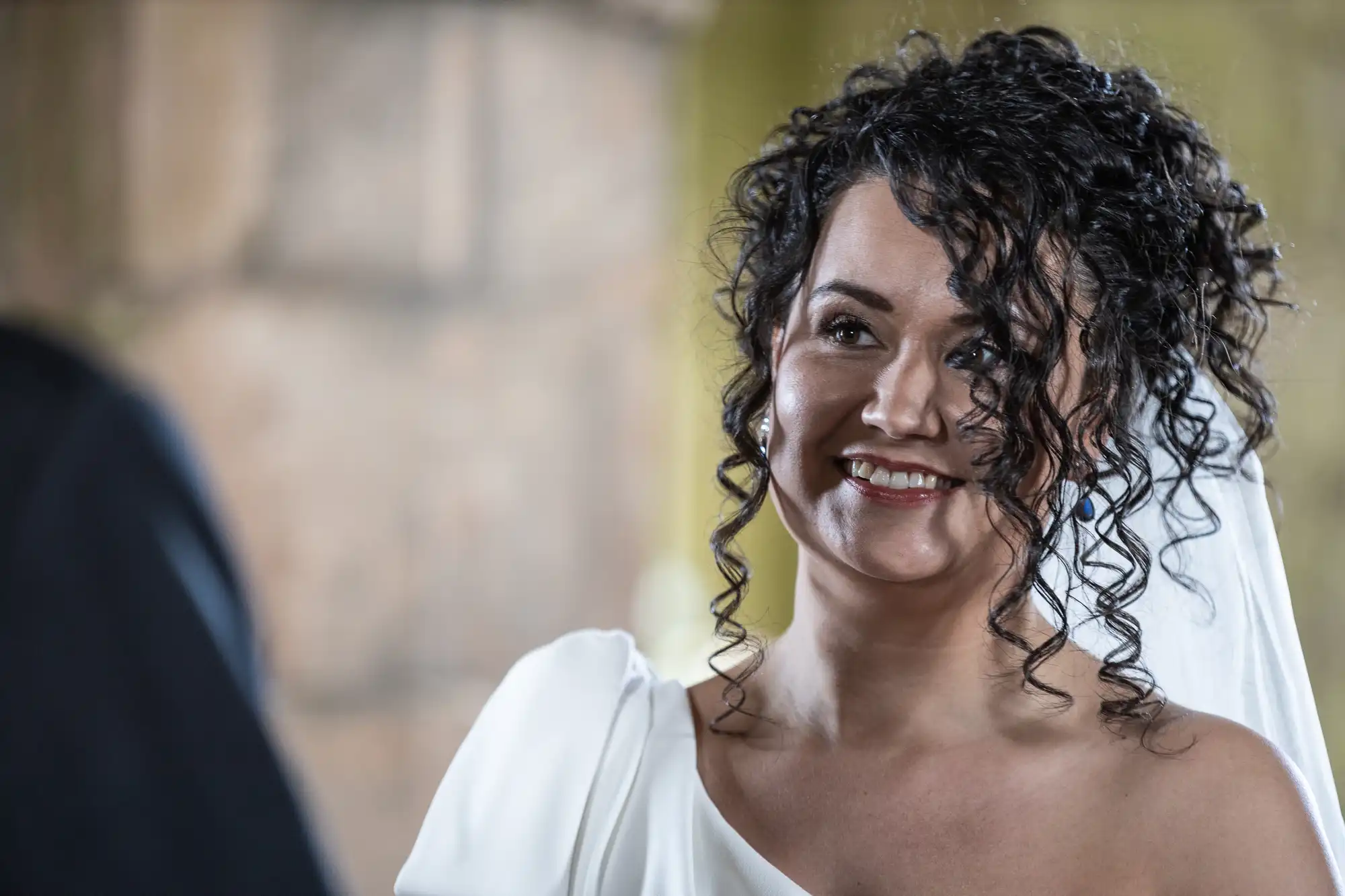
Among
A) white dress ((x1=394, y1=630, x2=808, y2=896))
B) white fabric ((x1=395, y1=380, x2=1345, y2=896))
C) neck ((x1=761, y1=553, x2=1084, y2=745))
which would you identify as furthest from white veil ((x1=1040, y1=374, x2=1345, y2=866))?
white dress ((x1=394, y1=630, x2=808, y2=896))

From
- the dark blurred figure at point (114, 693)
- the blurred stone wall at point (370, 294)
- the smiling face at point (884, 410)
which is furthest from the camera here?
the blurred stone wall at point (370, 294)

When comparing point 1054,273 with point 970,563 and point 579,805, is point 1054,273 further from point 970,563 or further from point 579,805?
point 579,805

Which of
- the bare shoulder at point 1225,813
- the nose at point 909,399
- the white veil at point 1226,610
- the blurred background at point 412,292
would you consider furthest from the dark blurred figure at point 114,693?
the blurred background at point 412,292

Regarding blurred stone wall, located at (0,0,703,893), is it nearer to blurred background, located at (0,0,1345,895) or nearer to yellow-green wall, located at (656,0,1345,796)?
blurred background, located at (0,0,1345,895)

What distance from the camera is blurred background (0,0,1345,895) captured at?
9.53ft

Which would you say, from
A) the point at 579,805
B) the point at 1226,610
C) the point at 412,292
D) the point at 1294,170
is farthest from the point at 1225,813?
the point at 1294,170

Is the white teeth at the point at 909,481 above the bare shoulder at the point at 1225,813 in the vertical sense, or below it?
above

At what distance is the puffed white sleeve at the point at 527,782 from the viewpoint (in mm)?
1626

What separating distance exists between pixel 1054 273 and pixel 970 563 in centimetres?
32

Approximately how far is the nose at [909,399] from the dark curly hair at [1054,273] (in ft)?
0.15

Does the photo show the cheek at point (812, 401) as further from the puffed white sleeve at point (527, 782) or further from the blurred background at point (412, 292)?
the blurred background at point (412, 292)

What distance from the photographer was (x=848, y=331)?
5.19ft

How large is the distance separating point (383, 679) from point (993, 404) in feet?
6.04

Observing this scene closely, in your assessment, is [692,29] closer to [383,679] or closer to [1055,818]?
[383,679]
